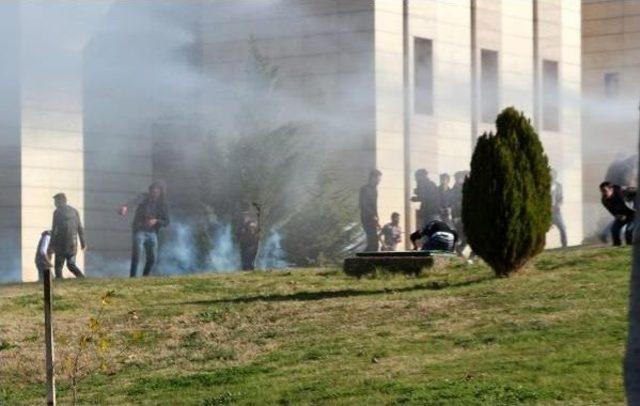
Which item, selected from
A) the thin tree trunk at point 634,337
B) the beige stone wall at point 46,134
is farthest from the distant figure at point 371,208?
the thin tree trunk at point 634,337

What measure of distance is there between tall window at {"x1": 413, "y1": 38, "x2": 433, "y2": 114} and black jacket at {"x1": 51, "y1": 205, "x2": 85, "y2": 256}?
16211mm

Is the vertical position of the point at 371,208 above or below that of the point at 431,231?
above

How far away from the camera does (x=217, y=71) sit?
165 feet

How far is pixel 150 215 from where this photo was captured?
120 feet

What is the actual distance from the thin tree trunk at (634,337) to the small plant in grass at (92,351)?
10.5 metres

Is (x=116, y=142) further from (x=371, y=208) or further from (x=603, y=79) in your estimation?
(x=603, y=79)

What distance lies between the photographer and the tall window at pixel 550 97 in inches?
2256

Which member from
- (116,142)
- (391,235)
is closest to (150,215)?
(391,235)

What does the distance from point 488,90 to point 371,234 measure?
1309 centimetres

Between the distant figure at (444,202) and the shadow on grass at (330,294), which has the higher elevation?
the distant figure at (444,202)

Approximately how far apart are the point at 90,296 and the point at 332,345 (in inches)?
231

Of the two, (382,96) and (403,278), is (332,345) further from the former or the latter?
(382,96)

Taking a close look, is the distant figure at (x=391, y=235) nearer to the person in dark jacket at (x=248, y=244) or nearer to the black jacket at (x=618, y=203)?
the person in dark jacket at (x=248, y=244)

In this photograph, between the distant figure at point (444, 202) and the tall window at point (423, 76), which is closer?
the distant figure at point (444, 202)
